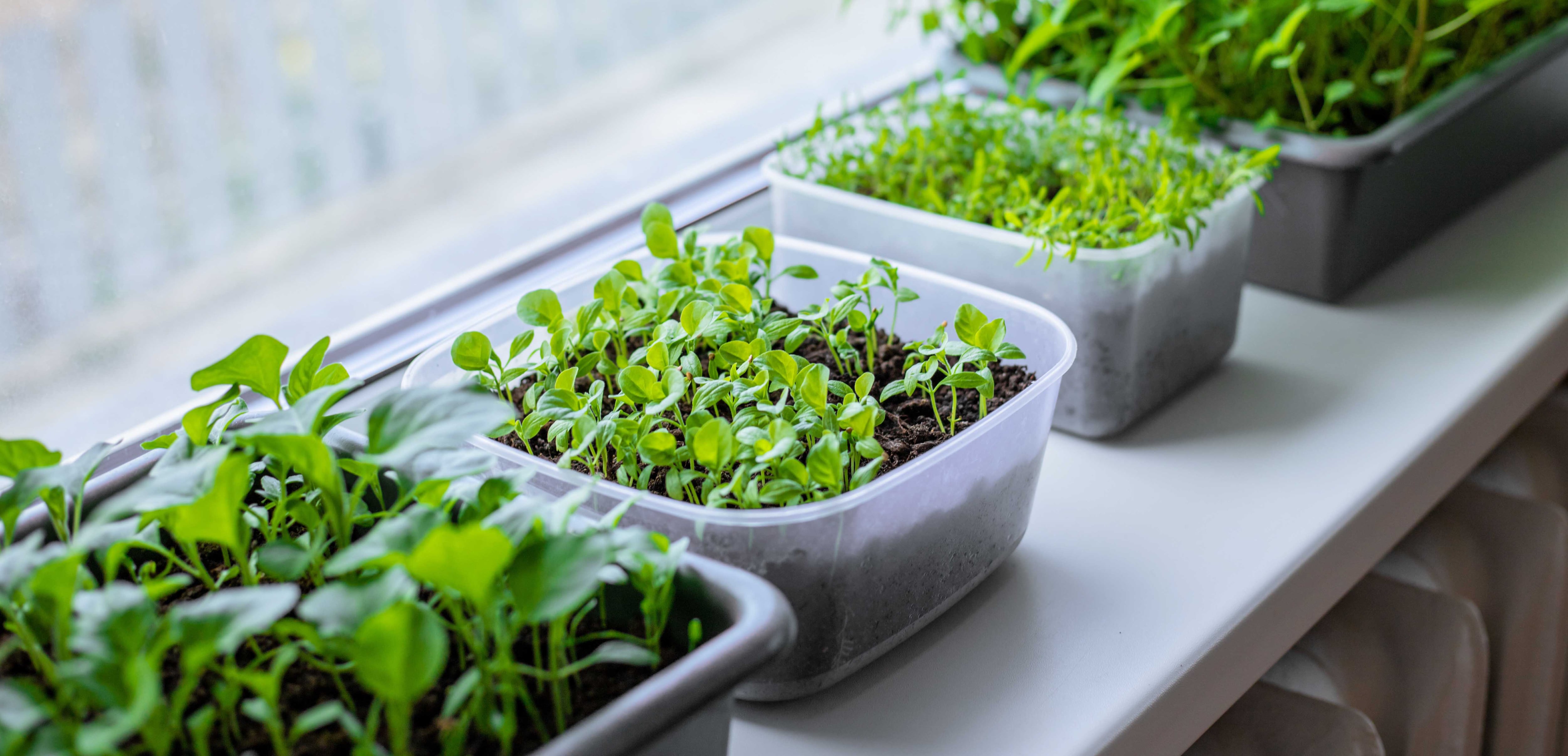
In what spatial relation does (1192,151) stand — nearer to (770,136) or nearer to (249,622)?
(770,136)


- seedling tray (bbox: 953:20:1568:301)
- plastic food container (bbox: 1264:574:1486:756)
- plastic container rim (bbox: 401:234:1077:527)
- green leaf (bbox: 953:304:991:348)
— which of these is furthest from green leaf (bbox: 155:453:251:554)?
seedling tray (bbox: 953:20:1568:301)

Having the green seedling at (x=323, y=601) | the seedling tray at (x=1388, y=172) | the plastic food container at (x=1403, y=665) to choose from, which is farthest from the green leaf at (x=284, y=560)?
the seedling tray at (x=1388, y=172)

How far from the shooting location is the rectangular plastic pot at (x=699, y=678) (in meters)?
0.36

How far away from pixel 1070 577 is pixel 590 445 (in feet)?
0.88

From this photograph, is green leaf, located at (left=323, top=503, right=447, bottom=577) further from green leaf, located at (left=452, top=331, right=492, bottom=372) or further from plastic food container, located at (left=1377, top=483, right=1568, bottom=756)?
plastic food container, located at (left=1377, top=483, right=1568, bottom=756)

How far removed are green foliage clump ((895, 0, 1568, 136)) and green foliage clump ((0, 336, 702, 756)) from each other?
2.01 feet

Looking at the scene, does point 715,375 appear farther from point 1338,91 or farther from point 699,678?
point 1338,91

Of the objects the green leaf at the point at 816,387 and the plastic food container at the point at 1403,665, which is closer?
the green leaf at the point at 816,387

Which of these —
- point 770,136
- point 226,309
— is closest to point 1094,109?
point 770,136

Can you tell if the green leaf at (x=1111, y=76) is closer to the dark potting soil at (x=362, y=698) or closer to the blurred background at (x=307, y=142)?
the blurred background at (x=307, y=142)

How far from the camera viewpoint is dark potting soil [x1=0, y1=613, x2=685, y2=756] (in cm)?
38

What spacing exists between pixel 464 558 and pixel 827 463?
0.19 meters

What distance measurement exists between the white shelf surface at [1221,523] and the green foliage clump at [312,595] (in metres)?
0.17

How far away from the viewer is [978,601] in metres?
0.64
